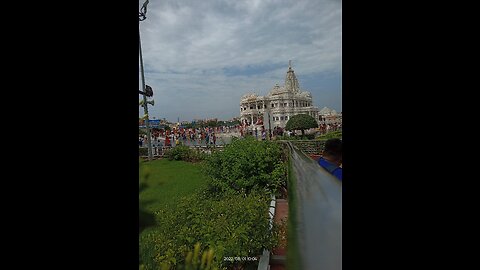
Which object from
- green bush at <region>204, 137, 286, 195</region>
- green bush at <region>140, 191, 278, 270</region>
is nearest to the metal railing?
green bush at <region>140, 191, 278, 270</region>

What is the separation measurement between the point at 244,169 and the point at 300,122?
81 centimetres

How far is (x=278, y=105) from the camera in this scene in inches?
149

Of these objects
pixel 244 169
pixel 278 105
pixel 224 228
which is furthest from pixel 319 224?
pixel 278 105

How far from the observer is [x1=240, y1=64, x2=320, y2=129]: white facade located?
3420 millimetres

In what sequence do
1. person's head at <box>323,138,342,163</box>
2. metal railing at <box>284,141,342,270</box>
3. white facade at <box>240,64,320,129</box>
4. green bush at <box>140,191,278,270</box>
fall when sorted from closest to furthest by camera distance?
metal railing at <box>284,141,342,270</box> < person's head at <box>323,138,342,163</box> < green bush at <box>140,191,278,270</box> < white facade at <box>240,64,320,129</box>

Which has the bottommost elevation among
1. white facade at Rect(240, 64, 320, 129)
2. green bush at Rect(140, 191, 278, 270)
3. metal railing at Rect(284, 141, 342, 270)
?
green bush at Rect(140, 191, 278, 270)

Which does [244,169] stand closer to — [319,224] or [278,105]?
[278,105]

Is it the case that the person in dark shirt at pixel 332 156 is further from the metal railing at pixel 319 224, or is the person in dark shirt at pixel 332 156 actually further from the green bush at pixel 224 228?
the green bush at pixel 224 228

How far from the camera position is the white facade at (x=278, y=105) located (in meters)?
3.42

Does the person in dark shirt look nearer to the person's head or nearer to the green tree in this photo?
the person's head

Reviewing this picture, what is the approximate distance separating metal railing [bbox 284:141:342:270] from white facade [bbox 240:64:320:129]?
2.61 metres

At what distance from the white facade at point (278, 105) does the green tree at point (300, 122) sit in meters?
0.05

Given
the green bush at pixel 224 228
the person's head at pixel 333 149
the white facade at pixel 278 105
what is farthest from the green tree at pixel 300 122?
the person's head at pixel 333 149
